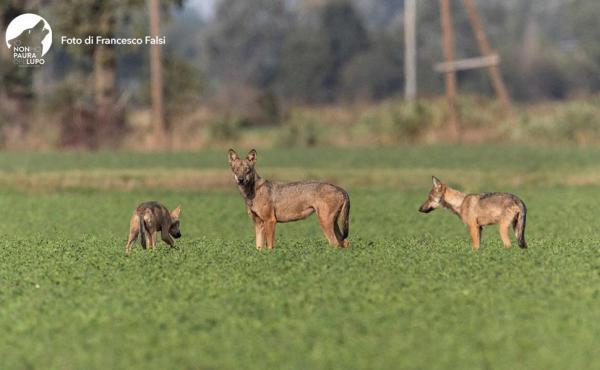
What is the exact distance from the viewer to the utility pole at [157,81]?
159 ft

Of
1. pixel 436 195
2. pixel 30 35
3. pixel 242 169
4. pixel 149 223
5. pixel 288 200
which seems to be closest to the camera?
pixel 242 169

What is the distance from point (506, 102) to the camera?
174 feet

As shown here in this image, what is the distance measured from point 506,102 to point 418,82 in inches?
1541

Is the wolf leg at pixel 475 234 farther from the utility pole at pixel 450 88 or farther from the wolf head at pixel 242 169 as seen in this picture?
the utility pole at pixel 450 88

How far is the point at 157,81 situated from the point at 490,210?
36811mm

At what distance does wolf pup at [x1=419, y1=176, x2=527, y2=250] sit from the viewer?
15.3 meters

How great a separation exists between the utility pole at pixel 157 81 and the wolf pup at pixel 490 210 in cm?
3311

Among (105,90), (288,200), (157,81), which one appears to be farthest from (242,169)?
(105,90)

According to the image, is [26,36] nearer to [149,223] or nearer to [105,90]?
[105,90]

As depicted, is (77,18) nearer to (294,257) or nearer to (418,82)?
(294,257)

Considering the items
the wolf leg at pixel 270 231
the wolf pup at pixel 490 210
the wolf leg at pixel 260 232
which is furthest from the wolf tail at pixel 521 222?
the wolf leg at pixel 260 232

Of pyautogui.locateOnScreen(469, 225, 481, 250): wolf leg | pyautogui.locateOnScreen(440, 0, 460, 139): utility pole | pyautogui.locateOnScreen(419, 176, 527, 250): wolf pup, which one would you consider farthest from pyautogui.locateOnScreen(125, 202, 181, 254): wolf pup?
pyautogui.locateOnScreen(440, 0, 460, 139): utility pole

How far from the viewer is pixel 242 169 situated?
15.7 m

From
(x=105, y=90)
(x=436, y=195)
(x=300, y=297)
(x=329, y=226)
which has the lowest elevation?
(x=300, y=297)
